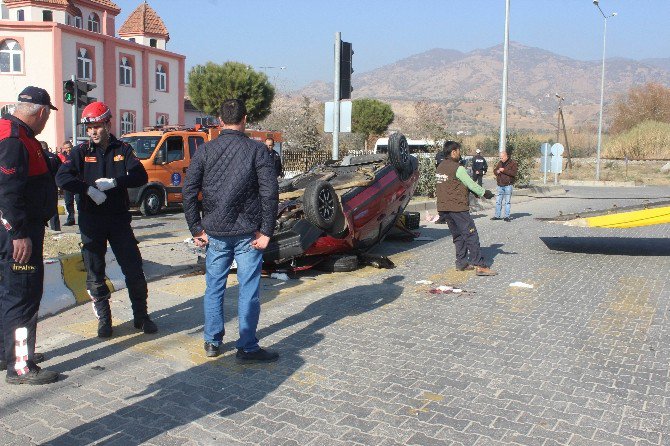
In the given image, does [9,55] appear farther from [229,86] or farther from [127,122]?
[229,86]

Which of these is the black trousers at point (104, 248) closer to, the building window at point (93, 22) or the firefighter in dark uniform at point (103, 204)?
the firefighter in dark uniform at point (103, 204)

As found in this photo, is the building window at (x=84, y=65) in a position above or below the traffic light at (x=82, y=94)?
above

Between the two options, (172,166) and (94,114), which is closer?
(94,114)

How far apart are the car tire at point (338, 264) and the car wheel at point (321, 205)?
639 mm

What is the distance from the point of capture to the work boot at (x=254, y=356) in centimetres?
520

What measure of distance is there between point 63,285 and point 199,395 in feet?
10.8

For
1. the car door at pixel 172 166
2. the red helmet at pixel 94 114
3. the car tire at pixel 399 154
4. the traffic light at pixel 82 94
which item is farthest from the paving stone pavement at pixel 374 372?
the car door at pixel 172 166

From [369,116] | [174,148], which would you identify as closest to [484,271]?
[174,148]

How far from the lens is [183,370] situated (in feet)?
16.5

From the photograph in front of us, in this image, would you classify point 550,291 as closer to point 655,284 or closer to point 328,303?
point 655,284

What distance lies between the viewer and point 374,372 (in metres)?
5.01

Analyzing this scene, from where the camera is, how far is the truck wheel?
16156 millimetres

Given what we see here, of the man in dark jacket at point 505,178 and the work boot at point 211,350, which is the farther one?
the man in dark jacket at point 505,178

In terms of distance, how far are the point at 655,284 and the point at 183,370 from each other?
20.9ft
